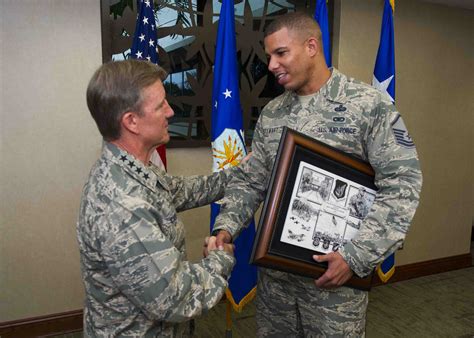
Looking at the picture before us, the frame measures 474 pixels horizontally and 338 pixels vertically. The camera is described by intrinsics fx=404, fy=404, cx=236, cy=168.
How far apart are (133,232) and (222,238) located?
1.60 ft

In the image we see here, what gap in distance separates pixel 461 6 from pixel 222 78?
8.87 feet

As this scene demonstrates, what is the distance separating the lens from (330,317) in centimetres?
145

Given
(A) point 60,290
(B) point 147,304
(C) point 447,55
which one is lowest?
(A) point 60,290

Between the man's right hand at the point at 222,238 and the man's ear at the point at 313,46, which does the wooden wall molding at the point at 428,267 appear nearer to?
the man's right hand at the point at 222,238

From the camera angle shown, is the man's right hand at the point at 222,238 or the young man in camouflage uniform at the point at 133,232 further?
the man's right hand at the point at 222,238

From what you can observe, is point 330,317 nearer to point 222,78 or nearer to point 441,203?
point 222,78

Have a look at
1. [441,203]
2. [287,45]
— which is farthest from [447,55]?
[287,45]

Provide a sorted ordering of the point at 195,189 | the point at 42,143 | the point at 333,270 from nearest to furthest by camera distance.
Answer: the point at 333,270 < the point at 195,189 < the point at 42,143

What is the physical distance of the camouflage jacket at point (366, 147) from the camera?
4.44ft

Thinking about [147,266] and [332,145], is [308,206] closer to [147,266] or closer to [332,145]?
[332,145]

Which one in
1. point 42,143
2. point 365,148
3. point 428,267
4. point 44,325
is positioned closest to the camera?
point 365,148

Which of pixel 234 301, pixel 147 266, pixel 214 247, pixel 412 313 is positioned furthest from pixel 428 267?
pixel 147 266

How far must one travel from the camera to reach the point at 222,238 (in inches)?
56.1

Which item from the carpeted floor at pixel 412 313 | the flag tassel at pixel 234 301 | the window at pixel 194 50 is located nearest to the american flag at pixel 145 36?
the window at pixel 194 50
